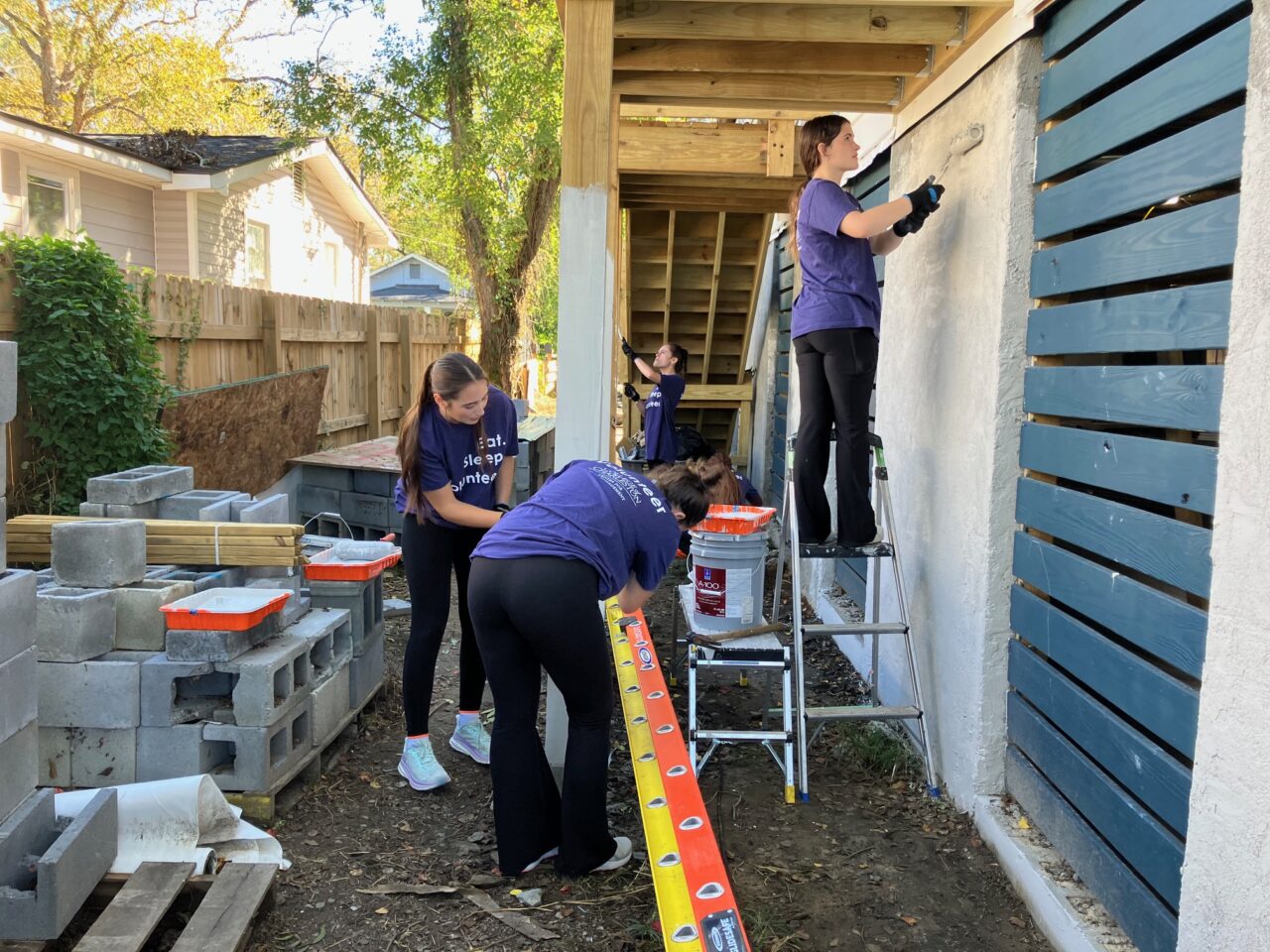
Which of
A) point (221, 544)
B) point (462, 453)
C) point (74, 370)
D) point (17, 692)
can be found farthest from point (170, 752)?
point (74, 370)

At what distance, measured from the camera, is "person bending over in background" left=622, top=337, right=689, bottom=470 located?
357 inches

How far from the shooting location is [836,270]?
4008mm

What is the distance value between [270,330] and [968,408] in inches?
261

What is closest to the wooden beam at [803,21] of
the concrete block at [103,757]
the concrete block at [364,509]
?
the concrete block at [103,757]

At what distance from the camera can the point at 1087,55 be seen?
296cm

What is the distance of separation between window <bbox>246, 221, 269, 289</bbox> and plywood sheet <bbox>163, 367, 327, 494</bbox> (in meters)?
9.70

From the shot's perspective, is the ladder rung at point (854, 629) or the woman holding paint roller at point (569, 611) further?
the ladder rung at point (854, 629)

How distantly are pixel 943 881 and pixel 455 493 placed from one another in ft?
7.59

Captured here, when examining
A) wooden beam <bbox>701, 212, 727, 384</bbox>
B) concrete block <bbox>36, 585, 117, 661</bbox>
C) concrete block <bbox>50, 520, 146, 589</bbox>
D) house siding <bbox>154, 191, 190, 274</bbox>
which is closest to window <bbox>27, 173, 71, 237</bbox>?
house siding <bbox>154, 191, 190, 274</bbox>

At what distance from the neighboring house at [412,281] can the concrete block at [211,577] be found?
36901mm

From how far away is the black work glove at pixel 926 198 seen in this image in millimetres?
3580

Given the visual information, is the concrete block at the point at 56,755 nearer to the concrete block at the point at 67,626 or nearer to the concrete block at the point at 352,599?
the concrete block at the point at 67,626

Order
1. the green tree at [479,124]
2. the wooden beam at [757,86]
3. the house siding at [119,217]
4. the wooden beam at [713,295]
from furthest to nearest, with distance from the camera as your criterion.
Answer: the house siding at [119,217], the green tree at [479,124], the wooden beam at [713,295], the wooden beam at [757,86]

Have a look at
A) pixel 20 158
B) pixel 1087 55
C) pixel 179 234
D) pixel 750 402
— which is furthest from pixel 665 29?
pixel 179 234
